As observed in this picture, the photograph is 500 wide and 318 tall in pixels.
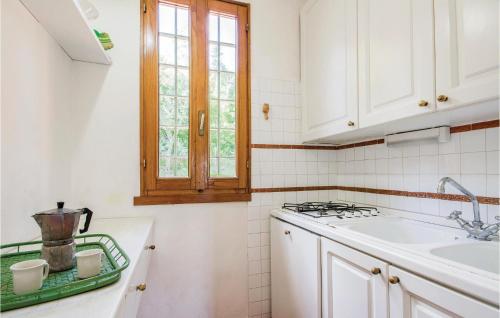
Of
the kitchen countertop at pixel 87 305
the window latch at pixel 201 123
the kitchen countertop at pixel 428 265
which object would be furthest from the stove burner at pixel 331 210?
the kitchen countertop at pixel 87 305

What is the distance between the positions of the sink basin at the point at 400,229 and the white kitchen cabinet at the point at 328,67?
0.56m

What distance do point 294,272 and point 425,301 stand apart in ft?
2.76

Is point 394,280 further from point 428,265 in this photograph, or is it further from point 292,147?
point 292,147

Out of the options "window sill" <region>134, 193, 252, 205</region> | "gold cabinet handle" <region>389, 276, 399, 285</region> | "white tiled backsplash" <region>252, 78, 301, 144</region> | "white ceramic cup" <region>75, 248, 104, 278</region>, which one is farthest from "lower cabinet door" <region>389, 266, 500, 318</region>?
"white tiled backsplash" <region>252, 78, 301, 144</region>

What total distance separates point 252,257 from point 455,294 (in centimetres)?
137

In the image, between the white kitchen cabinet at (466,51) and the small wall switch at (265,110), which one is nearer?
the white kitchen cabinet at (466,51)

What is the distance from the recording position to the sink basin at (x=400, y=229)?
51.3 inches

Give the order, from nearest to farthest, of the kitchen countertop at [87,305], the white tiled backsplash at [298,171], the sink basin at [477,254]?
the kitchen countertop at [87,305]
the sink basin at [477,254]
the white tiled backsplash at [298,171]

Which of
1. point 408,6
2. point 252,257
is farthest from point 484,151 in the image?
point 252,257

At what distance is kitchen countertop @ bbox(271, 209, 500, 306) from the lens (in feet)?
2.17

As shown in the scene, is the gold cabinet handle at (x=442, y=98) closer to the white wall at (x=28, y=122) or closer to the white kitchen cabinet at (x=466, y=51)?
the white kitchen cabinet at (x=466, y=51)

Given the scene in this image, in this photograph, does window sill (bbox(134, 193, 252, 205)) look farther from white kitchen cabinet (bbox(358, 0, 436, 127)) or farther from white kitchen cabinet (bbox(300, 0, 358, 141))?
white kitchen cabinet (bbox(358, 0, 436, 127))

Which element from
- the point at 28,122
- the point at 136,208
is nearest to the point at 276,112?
the point at 136,208

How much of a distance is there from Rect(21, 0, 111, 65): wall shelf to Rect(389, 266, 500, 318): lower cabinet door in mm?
1681
